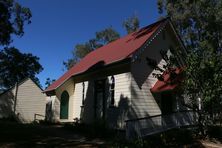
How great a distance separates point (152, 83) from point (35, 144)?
8987 mm

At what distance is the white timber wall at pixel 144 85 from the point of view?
17.3m

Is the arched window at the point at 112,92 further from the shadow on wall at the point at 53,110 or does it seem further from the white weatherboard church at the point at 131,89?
the shadow on wall at the point at 53,110

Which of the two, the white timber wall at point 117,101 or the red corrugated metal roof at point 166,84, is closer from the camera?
the red corrugated metal roof at point 166,84

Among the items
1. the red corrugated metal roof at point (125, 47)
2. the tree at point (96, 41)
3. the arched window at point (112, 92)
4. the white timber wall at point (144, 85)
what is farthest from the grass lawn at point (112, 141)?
the tree at point (96, 41)

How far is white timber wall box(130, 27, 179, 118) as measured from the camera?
17.3 metres

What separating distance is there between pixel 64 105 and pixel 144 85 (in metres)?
9.81

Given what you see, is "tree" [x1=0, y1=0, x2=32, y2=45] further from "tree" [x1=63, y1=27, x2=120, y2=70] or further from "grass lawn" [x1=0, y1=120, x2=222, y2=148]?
"tree" [x1=63, y1=27, x2=120, y2=70]

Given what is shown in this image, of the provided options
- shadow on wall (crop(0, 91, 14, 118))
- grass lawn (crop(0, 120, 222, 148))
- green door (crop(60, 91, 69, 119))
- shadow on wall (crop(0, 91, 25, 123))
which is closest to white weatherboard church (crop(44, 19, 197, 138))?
grass lawn (crop(0, 120, 222, 148))

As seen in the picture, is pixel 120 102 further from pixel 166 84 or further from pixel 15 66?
pixel 15 66

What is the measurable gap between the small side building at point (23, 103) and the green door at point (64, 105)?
1021cm

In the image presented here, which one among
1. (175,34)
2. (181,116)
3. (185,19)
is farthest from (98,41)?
(181,116)

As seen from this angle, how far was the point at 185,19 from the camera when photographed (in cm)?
3694

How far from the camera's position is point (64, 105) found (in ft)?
82.8

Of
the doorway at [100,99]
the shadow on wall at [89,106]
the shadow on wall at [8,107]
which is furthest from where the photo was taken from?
Answer: the shadow on wall at [8,107]
